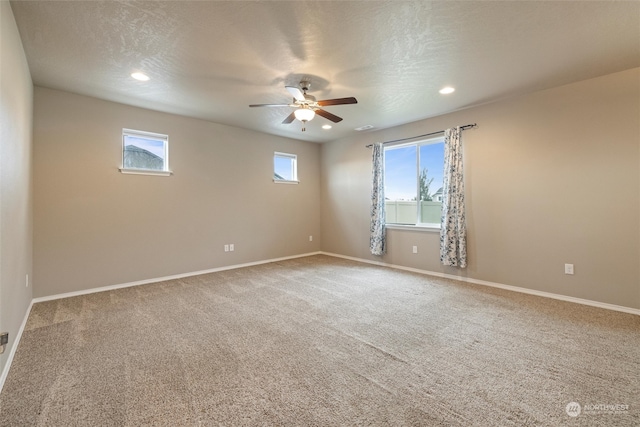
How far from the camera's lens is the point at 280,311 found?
3.15 meters

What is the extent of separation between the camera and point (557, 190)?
3.57m

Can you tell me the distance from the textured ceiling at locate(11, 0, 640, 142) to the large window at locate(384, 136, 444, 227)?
118 cm

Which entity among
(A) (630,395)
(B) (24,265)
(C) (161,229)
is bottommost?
(A) (630,395)

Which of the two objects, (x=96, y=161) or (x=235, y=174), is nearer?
(x=96, y=161)

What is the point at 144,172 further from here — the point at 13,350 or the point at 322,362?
the point at 322,362

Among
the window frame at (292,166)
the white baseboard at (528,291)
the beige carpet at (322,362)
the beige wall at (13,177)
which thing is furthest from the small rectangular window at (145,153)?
the white baseboard at (528,291)

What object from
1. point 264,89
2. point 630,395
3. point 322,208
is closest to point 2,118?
point 264,89

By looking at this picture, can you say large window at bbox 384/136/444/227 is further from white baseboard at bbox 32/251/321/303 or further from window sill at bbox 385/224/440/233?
white baseboard at bbox 32/251/321/303

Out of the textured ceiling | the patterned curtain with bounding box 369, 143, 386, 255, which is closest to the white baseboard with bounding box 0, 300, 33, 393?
the textured ceiling

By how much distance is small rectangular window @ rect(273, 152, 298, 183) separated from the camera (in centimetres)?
605

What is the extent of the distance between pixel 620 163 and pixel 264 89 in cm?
423

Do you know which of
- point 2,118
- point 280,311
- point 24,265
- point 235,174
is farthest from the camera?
point 235,174

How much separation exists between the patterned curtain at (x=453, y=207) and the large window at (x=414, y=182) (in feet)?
0.98

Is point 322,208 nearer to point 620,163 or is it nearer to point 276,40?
point 276,40
